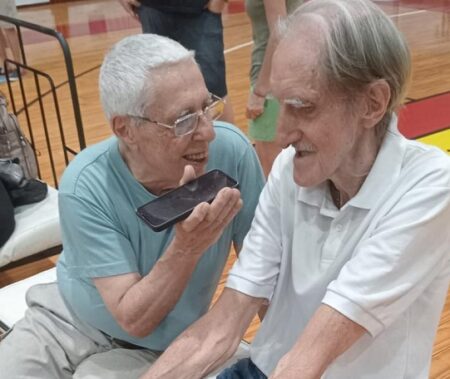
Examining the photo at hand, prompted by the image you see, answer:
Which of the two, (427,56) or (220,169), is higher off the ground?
(220,169)

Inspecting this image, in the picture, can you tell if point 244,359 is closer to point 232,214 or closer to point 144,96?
point 232,214

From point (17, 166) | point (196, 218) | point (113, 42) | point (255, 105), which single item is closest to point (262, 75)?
point (255, 105)

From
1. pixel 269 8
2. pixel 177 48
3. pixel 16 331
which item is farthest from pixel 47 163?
pixel 177 48

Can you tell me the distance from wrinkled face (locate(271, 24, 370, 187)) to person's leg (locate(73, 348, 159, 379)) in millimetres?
619

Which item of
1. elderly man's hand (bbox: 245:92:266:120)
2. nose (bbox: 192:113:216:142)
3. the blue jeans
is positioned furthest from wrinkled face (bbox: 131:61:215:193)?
elderly man's hand (bbox: 245:92:266:120)

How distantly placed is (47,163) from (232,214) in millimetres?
2733

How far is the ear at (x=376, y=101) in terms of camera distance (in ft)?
3.76

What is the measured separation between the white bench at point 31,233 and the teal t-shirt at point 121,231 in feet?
2.09

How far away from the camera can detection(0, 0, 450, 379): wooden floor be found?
4.00 m

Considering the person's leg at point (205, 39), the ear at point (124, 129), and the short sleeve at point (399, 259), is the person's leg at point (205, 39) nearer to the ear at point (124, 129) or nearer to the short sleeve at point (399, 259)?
the ear at point (124, 129)

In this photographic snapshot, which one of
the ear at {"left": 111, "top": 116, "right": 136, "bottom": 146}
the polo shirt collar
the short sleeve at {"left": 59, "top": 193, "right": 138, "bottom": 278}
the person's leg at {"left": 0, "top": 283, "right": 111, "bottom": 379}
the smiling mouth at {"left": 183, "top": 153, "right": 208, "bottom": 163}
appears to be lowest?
the person's leg at {"left": 0, "top": 283, "right": 111, "bottom": 379}

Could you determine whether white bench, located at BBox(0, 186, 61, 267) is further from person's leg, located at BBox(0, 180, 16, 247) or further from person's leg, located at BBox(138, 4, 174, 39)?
person's leg, located at BBox(138, 4, 174, 39)

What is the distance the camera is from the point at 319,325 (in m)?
1.18

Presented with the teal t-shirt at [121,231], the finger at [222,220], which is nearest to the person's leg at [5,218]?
the teal t-shirt at [121,231]
